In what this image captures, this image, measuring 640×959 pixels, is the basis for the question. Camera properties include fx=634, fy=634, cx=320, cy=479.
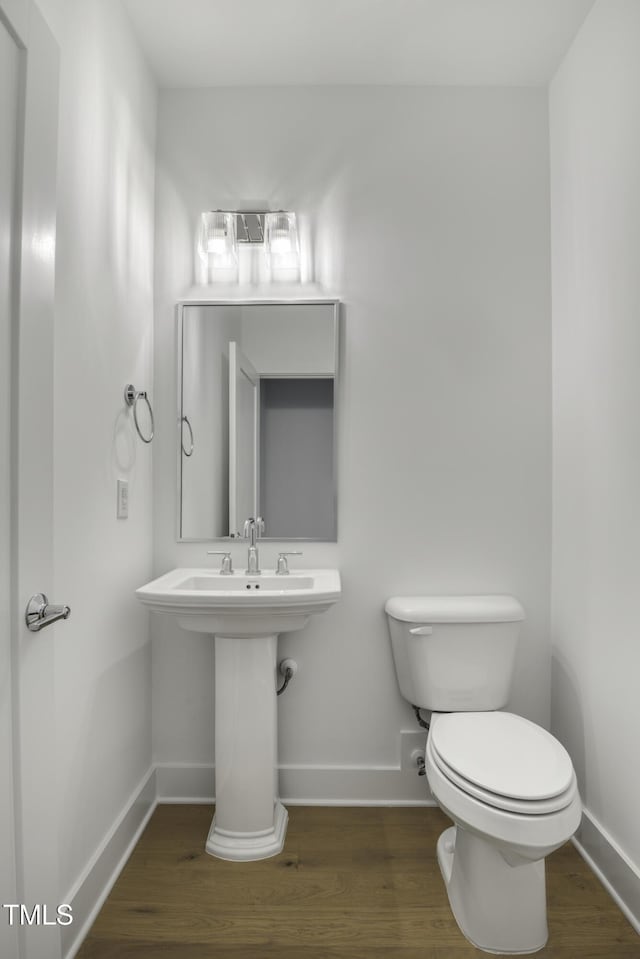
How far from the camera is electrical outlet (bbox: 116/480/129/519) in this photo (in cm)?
194

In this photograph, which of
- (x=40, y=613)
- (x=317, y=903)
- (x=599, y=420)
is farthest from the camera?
(x=599, y=420)

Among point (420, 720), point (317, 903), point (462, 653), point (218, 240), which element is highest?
point (218, 240)

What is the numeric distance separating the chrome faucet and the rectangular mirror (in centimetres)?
3

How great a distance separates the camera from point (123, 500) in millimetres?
1969

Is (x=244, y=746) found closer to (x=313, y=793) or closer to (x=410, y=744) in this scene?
(x=313, y=793)

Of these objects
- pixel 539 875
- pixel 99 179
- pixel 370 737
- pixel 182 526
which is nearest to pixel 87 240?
pixel 99 179

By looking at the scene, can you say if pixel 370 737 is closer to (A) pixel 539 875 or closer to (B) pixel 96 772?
(A) pixel 539 875

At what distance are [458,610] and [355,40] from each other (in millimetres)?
1899

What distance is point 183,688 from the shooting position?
2307 millimetres

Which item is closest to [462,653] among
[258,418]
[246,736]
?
[246,736]

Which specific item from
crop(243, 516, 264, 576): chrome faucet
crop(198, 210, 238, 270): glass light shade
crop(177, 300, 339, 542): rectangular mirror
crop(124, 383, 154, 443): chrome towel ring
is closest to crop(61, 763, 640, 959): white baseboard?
crop(243, 516, 264, 576): chrome faucet

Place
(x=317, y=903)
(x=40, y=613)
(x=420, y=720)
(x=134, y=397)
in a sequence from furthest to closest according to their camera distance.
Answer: (x=420, y=720) < (x=134, y=397) < (x=317, y=903) < (x=40, y=613)

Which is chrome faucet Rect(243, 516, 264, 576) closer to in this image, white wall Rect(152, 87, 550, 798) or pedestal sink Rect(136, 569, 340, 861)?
white wall Rect(152, 87, 550, 798)

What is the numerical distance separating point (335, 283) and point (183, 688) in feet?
5.17
